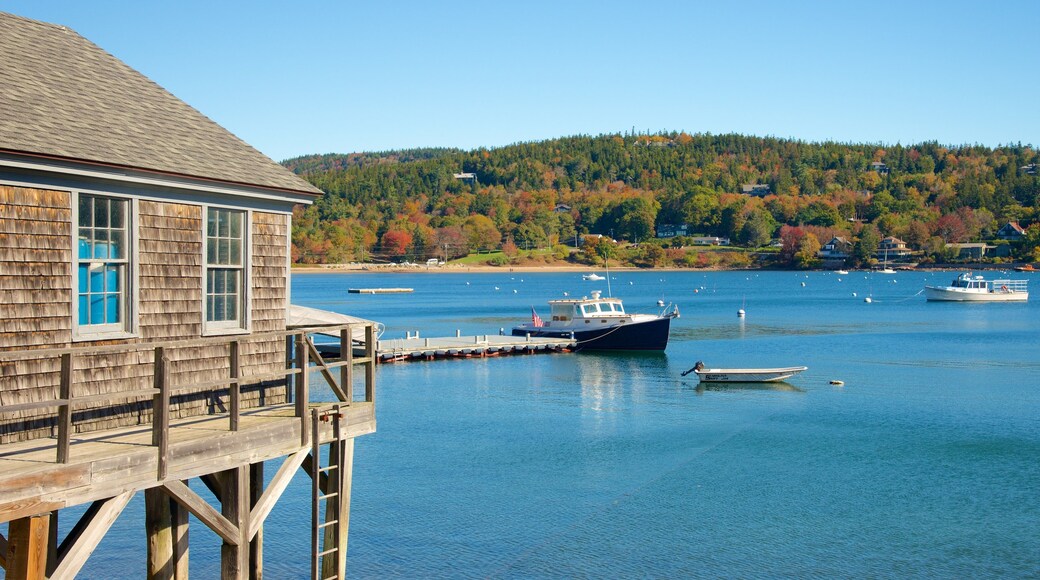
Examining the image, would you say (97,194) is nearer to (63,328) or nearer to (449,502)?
(63,328)

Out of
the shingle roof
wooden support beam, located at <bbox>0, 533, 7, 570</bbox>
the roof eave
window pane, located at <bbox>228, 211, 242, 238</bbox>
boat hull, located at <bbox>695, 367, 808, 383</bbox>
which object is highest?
the shingle roof

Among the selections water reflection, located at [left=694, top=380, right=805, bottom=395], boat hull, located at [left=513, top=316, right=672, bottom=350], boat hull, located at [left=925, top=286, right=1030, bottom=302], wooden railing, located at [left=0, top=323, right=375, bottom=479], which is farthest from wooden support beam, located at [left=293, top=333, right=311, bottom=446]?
boat hull, located at [left=925, top=286, right=1030, bottom=302]

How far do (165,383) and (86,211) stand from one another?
230 cm

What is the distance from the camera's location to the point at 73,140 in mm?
12008

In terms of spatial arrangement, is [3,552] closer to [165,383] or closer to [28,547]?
[28,547]

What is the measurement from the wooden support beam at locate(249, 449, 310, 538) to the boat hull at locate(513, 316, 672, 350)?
45.6m

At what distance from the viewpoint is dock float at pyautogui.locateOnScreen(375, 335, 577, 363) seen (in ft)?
173

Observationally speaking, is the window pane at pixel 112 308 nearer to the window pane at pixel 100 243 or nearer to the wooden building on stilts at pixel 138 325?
the wooden building on stilts at pixel 138 325

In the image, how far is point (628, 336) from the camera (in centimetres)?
5903

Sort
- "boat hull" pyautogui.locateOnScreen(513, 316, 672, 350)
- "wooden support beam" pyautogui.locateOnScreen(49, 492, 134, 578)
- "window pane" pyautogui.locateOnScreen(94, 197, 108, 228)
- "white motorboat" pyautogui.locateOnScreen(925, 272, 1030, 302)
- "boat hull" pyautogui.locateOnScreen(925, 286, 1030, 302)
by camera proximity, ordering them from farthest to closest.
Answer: "white motorboat" pyautogui.locateOnScreen(925, 272, 1030, 302)
"boat hull" pyautogui.locateOnScreen(925, 286, 1030, 302)
"boat hull" pyautogui.locateOnScreen(513, 316, 672, 350)
"window pane" pyautogui.locateOnScreen(94, 197, 108, 228)
"wooden support beam" pyautogui.locateOnScreen(49, 492, 134, 578)

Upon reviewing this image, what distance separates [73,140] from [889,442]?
25583mm

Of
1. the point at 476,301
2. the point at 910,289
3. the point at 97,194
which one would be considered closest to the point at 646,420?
the point at 97,194

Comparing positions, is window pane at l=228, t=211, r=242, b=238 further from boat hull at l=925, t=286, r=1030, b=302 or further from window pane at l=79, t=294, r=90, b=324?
boat hull at l=925, t=286, r=1030, b=302

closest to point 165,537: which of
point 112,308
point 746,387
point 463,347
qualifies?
point 112,308
